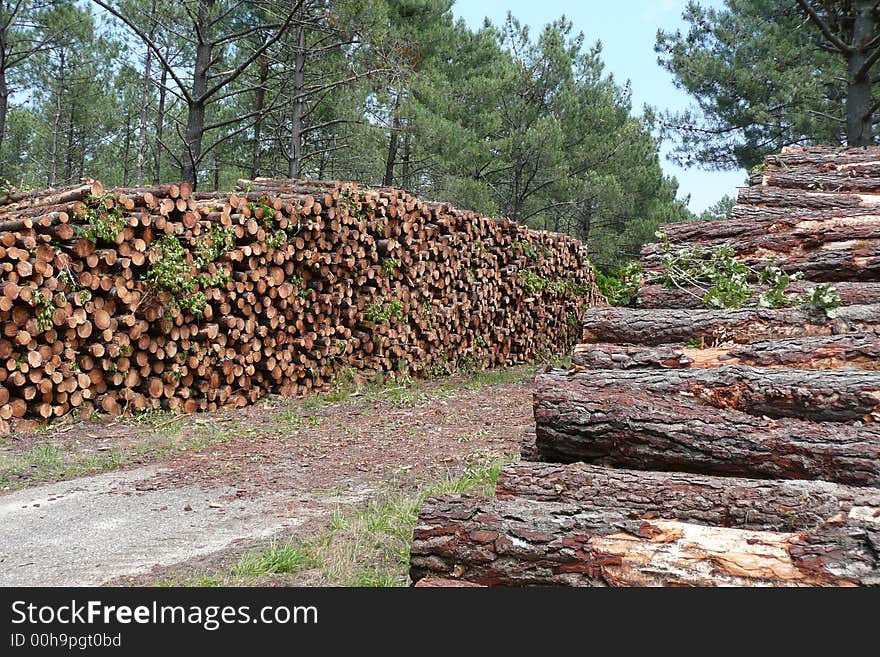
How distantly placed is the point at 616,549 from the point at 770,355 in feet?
4.46

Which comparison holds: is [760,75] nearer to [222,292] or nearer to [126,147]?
[222,292]

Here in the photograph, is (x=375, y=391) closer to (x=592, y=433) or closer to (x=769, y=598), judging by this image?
(x=592, y=433)

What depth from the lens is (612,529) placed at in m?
2.18

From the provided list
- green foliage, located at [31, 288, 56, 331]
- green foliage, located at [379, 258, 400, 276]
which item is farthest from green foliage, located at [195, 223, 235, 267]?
green foliage, located at [379, 258, 400, 276]

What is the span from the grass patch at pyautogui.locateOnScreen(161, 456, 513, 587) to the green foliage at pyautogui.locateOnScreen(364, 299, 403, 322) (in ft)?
14.9

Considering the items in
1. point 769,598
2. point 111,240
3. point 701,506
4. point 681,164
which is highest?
point 681,164

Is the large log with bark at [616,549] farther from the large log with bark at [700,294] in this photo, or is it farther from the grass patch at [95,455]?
the grass patch at [95,455]

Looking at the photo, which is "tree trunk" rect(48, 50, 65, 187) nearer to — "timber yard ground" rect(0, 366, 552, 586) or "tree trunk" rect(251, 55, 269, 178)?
"tree trunk" rect(251, 55, 269, 178)

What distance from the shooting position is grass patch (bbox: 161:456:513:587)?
2777 millimetres

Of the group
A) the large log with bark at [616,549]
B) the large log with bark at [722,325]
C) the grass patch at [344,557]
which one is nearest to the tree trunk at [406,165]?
the large log with bark at [722,325]

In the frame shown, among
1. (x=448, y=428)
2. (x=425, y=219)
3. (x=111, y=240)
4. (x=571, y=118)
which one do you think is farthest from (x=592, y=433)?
(x=571, y=118)

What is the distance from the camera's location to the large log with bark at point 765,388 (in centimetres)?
262

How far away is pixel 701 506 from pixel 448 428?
3.87m

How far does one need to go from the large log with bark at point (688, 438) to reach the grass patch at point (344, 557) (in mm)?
793
